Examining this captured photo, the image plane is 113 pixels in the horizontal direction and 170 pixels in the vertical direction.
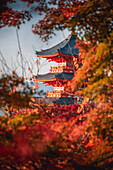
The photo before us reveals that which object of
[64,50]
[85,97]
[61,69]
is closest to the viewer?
[85,97]

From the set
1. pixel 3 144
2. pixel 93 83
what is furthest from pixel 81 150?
pixel 3 144

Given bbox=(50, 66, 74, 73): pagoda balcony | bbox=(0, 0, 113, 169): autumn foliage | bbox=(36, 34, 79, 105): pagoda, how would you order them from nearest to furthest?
bbox=(0, 0, 113, 169): autumn foliage
bbox=(36, 34, 79, 105): pagoda
bbox=(50, 66, 74, 73): pagoda balcony

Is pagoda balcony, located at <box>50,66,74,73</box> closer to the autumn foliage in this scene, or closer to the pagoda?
the pagoda

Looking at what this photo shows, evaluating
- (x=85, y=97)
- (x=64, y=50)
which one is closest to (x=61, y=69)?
(x=64, y=50)

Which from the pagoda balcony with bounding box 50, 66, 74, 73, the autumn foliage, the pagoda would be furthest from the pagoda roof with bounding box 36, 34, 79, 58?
the autumn foliage

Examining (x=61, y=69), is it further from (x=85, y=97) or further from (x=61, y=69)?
(x=85, y=97)

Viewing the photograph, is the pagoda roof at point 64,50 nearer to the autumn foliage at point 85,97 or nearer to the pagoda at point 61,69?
the pagoda at point 61,69

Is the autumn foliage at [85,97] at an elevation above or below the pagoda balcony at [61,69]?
below

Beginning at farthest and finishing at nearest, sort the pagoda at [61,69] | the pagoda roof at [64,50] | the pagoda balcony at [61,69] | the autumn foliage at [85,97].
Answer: the pagoda balcony at [61,69], the pagoda at [61,69], the pagoda roof at [64,50], the autumn foliage at [85,97]

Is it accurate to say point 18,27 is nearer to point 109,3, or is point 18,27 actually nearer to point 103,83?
point 109,3

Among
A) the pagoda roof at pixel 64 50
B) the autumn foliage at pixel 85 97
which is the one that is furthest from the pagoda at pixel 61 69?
the autumn foliage at pixel 85 97

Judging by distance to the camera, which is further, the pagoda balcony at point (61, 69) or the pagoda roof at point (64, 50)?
the pagoda balcony at point (61, 69)

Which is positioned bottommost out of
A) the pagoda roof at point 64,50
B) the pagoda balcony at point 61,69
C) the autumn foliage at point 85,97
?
the autumn foliage at point 85,97

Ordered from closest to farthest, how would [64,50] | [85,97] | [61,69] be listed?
[85,97]
[64,50]
[61,69]
